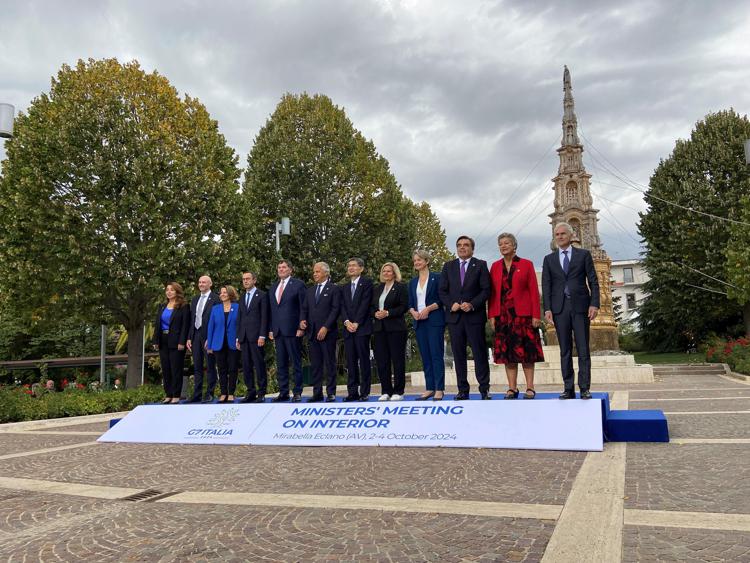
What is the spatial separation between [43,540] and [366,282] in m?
5.51

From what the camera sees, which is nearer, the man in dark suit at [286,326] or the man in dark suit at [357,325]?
the man in dark suit at [357,325]

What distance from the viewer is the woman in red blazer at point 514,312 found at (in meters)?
7.16

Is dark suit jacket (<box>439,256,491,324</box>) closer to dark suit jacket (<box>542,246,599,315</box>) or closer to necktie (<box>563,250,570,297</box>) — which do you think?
dark suit jacket (<box>542,246,599,315</box>)

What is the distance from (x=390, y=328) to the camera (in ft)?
27.7

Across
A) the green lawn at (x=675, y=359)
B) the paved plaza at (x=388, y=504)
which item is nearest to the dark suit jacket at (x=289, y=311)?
the paved plaza at (x=388, y=504)

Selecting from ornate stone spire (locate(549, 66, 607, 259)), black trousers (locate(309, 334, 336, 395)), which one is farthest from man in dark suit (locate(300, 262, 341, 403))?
ornate stone spire (locate(549, 66, 607, 259))

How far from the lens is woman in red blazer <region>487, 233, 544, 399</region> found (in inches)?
282

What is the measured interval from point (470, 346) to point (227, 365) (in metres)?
4.61

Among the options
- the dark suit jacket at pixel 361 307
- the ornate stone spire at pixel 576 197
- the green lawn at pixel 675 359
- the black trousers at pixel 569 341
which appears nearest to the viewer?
the black trousers at pixel 569 341

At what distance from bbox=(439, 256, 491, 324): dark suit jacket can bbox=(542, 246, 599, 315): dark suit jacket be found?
2.50ft

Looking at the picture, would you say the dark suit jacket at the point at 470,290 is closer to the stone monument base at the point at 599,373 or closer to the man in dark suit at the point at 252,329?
the man in dark suit at the point at 252,329

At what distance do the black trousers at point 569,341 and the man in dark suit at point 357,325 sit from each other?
2.79 m

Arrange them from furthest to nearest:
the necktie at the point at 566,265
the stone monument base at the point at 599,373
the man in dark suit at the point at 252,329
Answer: the stone monument base at the point at 599,373
the man in dark suit at the point at 252,329
the necktie at the point at 566,265

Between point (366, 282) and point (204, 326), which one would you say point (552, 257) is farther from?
point (204, 326)
